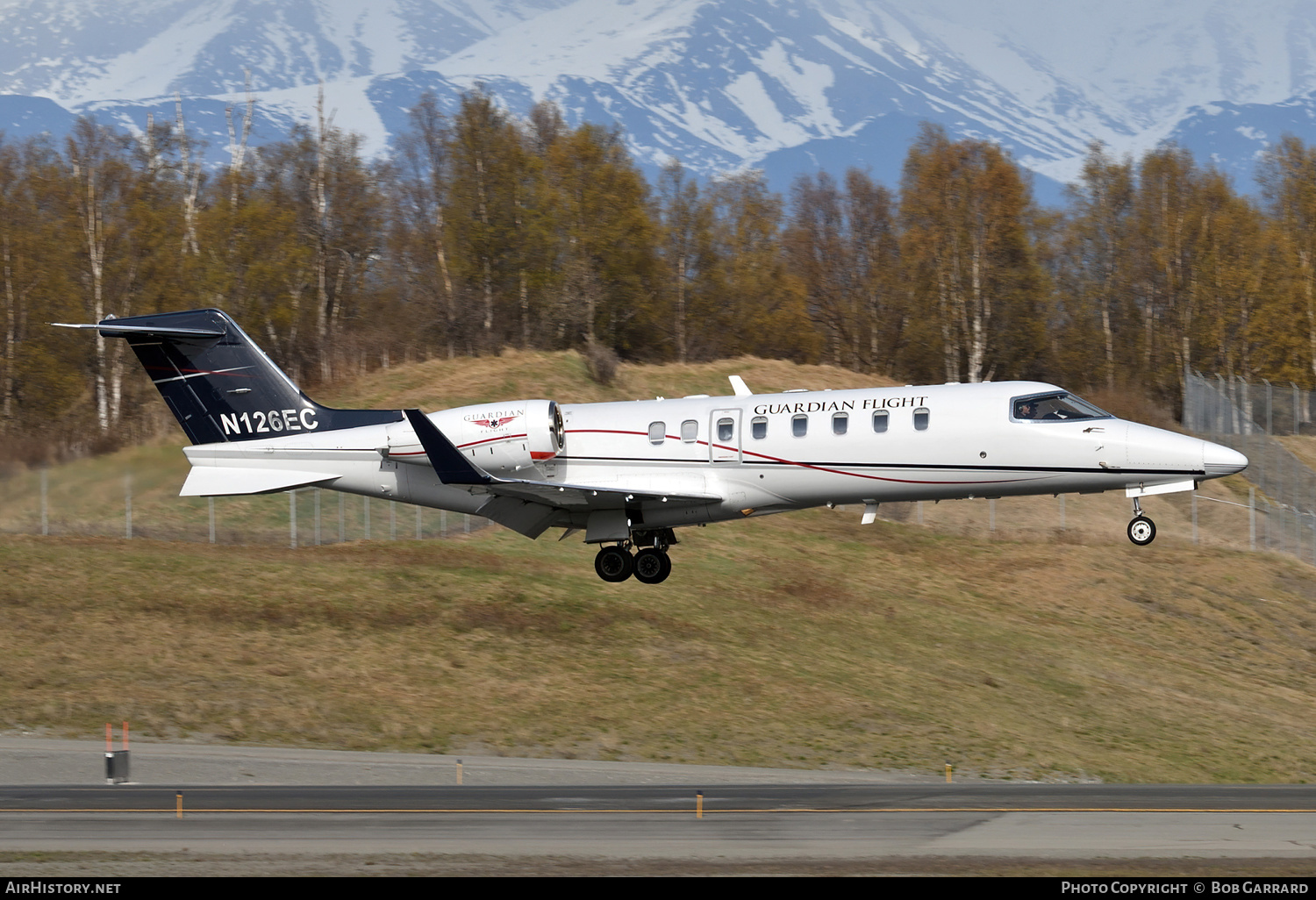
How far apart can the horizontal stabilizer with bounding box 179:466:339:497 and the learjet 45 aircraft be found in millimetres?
31

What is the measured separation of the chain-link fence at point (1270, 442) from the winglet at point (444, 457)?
A: 33418 millimetres

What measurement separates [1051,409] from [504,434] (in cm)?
872

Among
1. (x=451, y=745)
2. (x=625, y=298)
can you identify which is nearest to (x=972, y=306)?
(x=625, y=298)

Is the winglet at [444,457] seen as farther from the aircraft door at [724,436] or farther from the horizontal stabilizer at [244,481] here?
the aircraft door at [724,436]

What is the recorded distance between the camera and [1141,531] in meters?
22.1

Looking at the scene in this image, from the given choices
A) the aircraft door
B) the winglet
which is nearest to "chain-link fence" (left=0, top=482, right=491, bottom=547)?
the winglet

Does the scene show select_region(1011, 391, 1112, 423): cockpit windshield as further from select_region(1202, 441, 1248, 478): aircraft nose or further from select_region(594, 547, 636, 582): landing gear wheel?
select_region(594, 547, 636, 582): landing gear wheel

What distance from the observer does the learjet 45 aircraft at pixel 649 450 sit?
22.2 m

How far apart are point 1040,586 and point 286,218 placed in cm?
3631

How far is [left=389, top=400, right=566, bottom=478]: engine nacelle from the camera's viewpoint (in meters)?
23.5

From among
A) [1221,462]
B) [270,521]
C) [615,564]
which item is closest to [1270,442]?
[1221,462]

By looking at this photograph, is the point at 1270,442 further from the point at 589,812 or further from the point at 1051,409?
the point at 589,812

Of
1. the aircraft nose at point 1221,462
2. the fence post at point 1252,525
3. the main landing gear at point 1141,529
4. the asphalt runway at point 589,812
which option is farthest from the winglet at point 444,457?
the fence post at point 1252,525

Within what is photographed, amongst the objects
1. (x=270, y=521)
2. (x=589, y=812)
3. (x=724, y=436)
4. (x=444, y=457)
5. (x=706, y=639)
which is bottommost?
(x=589, y=812)
